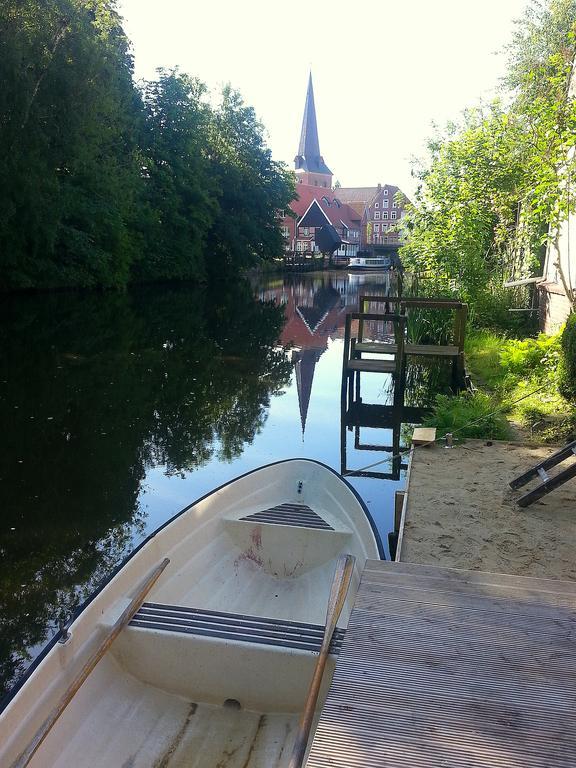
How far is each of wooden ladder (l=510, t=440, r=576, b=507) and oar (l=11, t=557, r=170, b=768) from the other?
296cm

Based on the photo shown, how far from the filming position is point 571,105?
389 inches

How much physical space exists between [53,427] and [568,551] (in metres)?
7.47

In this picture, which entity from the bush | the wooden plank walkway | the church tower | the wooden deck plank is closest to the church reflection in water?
the bush

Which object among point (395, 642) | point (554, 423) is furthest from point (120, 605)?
point (554, 423)

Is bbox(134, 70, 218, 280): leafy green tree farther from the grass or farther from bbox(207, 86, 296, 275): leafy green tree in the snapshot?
Answer: the grass

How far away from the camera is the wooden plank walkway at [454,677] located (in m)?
1.99

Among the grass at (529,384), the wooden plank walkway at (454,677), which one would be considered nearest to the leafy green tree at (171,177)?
the grass at (529,384)

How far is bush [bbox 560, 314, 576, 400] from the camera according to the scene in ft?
27.3

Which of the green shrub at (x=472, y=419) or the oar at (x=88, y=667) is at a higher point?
the oar at (x=88, y=667)

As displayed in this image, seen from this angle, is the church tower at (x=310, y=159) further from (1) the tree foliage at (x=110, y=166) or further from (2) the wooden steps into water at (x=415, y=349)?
(2) the wooden steps into water at (x=415, y=349)

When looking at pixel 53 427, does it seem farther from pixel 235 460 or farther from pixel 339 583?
pixel 339 583

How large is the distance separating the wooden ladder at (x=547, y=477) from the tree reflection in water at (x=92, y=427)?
353 centimetres

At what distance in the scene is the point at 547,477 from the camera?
5379 millimetres

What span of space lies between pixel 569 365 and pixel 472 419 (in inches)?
56.1
